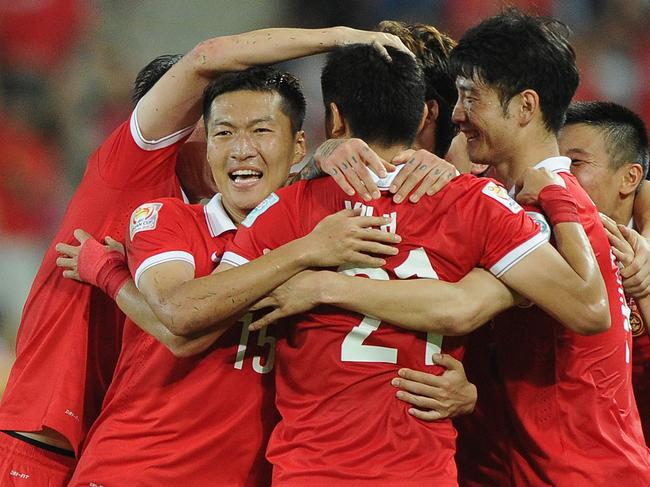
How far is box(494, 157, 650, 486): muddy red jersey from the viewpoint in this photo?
8.79ft

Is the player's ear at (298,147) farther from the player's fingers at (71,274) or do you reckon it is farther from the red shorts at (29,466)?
the red shorts at (29,466)

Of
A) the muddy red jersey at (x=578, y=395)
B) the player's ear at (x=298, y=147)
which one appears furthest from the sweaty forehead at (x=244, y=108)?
the muddy red jersey at (x=578, y=395)

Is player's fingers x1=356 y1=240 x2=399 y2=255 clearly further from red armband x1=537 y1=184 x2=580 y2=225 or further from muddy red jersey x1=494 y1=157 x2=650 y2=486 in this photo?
muddy red jersey x1=494 y1=157 x2=650 y2=486

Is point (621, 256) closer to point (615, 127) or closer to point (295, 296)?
point (615, 127)

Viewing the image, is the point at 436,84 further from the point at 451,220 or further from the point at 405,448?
the point at 405,448

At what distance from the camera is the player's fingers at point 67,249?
3.06 meters

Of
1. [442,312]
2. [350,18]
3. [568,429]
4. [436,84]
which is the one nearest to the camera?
[442,312]

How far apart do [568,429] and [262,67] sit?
153cm

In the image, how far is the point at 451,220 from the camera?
237cm

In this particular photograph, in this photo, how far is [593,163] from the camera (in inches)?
133

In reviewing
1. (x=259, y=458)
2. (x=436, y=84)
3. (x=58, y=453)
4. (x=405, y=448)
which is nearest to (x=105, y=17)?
(x=436, y=84)

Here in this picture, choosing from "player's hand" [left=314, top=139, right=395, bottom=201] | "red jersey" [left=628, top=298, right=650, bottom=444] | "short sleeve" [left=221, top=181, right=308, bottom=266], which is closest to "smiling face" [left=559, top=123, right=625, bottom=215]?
"red jersey" [left=628, top=298, right=650, bottom=444]

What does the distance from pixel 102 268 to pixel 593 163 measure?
1.79 m

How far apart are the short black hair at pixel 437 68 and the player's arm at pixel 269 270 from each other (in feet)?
4.25
